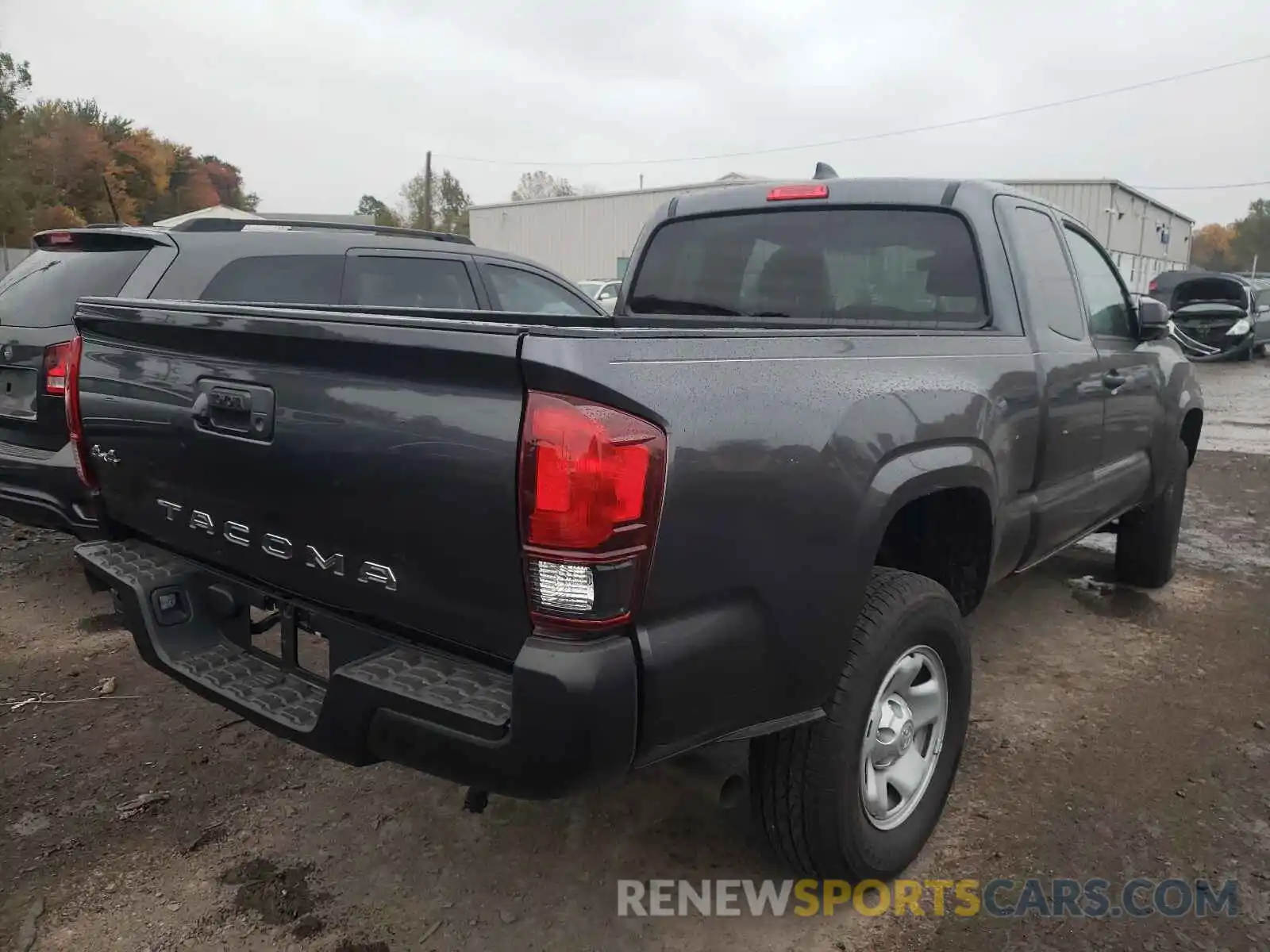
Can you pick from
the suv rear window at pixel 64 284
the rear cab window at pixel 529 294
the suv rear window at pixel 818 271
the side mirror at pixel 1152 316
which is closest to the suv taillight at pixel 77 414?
the suv rear window at pixel 64 284

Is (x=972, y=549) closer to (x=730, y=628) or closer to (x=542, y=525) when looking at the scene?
(x=730, y=628)

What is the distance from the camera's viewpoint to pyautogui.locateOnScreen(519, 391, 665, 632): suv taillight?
1623mm

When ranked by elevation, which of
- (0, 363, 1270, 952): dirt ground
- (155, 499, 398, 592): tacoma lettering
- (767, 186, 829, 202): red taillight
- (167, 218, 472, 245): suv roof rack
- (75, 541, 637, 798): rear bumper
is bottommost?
(0, 363, 1270, 952): dirt ground

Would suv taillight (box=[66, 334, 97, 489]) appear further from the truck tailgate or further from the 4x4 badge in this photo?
the truck tailgate

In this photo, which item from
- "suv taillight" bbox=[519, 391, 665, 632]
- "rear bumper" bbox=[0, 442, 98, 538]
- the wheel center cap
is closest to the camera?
"suv taillight" bbox=[519, 391, 665, 632]

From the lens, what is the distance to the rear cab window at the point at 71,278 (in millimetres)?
4242

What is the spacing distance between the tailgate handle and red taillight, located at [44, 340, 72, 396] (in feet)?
8.25

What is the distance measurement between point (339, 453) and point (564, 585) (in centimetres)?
62

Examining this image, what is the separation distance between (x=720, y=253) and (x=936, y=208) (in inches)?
34.2

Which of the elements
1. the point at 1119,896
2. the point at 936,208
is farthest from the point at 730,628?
the point at 936,208

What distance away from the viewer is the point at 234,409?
213 centimetres

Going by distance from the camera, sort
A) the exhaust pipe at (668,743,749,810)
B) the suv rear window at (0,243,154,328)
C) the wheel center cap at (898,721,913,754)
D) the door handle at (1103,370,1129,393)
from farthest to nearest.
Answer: the suv rear window at (0,243,154,328) < the door handle at (1103,370,1129,393) < the wheel center cap at (898,721,913,754) < the exhaust pipe at (668,743,749,810)

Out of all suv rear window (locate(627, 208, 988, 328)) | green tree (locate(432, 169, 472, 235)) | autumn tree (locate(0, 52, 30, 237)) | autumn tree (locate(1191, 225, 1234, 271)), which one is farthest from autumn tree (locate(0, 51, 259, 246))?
autumn tree (locate(1191, 225, 1234, 271))

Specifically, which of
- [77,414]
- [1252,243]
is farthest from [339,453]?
[1252,243]
